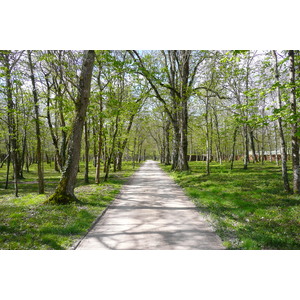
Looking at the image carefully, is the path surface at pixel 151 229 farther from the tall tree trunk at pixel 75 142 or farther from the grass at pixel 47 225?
the tall tree trunk at pixel 75 142

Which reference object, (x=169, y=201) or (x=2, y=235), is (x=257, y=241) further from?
(x=2, y=235)

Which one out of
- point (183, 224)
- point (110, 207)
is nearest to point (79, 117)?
point (110, 207)

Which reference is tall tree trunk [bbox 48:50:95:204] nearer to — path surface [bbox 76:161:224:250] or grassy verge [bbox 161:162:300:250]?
path surface [bbox 76:161:224:250]

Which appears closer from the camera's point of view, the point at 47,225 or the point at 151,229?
the point at 151,229

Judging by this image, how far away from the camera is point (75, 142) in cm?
837

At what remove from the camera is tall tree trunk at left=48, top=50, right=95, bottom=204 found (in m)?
8.28

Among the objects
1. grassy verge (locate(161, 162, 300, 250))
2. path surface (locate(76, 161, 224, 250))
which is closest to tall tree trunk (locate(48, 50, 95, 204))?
path surface (locate(76, 161, 224, 250))

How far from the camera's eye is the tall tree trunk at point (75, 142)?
8.28m

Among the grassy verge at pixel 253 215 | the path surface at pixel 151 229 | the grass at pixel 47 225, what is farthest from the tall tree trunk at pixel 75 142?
the grassy verge at pixel 253 215

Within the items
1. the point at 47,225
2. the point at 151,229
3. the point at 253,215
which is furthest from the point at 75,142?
the point at 253,215

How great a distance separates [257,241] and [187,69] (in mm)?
16968

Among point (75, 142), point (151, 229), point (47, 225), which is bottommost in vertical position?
point (151, 229)

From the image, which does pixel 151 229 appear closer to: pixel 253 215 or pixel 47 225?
pixel 47 225
